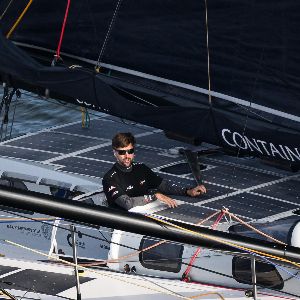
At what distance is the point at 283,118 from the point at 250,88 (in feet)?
1.71

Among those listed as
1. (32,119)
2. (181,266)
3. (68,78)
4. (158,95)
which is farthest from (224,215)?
(32,119)

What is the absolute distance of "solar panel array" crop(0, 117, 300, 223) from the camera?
479 inches

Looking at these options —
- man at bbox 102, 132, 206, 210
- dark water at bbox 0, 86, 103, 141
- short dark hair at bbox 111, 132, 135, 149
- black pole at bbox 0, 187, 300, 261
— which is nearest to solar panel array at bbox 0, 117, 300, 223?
man at bbox 102, 132, 206, 210

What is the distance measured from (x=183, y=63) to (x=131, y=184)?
153cm

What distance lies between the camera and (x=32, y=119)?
892 inches

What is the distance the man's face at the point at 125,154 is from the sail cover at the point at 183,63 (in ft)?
1.87

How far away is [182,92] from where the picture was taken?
1261cm

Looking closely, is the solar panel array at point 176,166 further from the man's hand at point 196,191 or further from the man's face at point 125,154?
the man's face at point 125,154

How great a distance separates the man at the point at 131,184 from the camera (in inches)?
469

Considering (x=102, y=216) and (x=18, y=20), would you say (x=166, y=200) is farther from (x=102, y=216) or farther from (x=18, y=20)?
(x=102, y=216)

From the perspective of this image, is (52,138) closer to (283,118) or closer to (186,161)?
(186,161)

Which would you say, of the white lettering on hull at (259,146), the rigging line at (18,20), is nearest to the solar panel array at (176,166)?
the white lettering on hull at (259,146)

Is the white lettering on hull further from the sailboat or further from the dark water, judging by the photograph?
the dark water

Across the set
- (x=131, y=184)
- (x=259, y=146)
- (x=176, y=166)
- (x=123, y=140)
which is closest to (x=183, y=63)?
(x=123, y=140)
